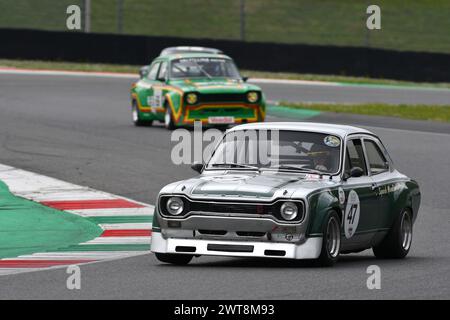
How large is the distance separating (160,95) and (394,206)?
13986 mm

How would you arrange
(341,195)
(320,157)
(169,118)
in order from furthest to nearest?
(169,118) → (320,157) → (341,195)

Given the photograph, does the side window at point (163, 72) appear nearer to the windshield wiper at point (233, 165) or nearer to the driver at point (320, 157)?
the windshield wiper at point (233, 165)

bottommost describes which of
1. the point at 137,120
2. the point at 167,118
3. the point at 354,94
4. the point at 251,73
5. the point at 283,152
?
the point at 354,94

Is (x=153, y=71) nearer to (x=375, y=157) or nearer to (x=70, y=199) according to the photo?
(x=70, y=199)

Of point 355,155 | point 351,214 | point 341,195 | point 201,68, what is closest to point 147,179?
point 355,155

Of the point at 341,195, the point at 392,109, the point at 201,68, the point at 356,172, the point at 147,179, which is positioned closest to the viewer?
the point at 341,195

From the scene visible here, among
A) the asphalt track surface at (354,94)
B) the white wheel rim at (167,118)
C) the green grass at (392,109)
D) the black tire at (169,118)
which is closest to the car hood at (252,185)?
the black tire at (169,118)

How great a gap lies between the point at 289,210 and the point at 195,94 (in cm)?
1429

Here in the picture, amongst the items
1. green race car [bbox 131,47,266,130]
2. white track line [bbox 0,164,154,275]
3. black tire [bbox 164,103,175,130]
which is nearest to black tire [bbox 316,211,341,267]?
white track line [bbox 0,164,154,275]

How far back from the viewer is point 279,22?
51344 mm

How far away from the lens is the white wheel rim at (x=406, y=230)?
40.6ft

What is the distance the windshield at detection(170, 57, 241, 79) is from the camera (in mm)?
26000

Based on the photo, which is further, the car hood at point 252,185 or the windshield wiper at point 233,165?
the windshield wiper at point 233,165

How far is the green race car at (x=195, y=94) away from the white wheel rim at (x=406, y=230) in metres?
12.5
